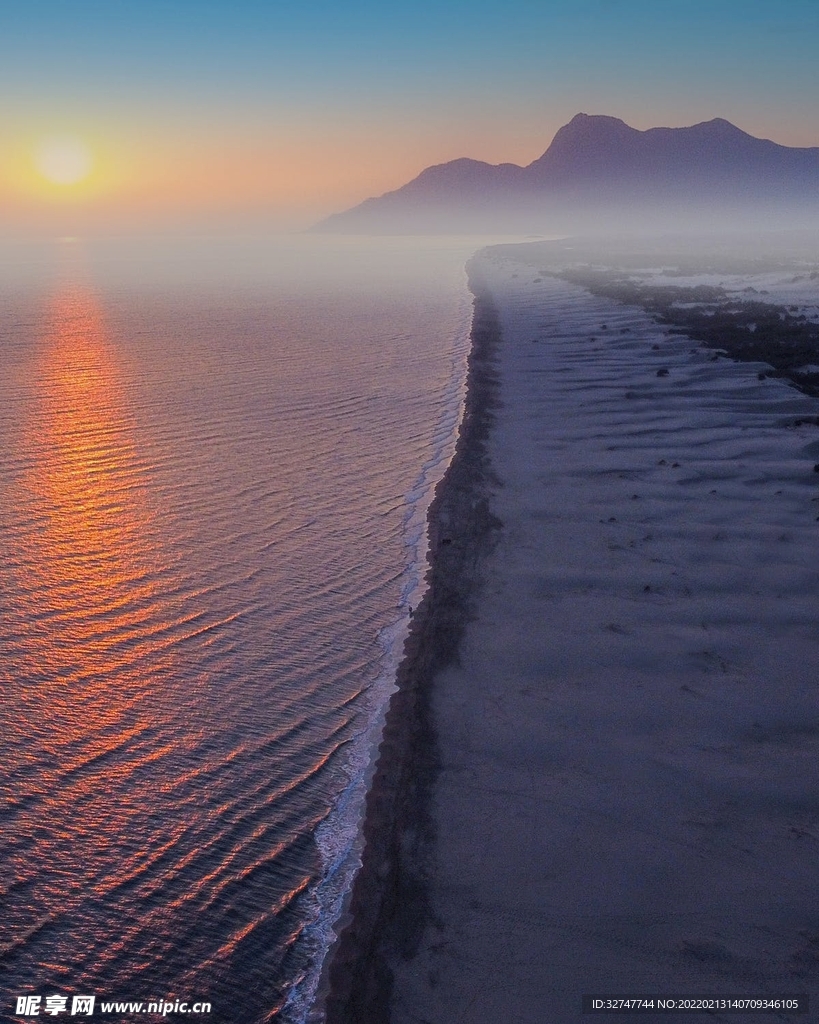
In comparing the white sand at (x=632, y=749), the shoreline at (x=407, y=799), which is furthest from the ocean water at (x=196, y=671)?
the white sand at (x=632, y=749)

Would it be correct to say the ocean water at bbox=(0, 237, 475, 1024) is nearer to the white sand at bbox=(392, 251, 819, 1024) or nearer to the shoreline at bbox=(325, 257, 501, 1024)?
the shoreline at bbox=(325, 257, 501, 1024)

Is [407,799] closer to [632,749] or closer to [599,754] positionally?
[599,754]

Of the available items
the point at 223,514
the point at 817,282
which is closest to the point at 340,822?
the point at 223,514

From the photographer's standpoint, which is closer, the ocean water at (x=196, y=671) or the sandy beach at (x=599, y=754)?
the sandy beach at (x=599, y=754)

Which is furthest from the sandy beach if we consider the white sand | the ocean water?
the ocean water

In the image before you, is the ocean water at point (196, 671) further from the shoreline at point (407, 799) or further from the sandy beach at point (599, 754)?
the sandy beach at point (599, 754)

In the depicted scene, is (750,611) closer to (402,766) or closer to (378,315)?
(402,766)
